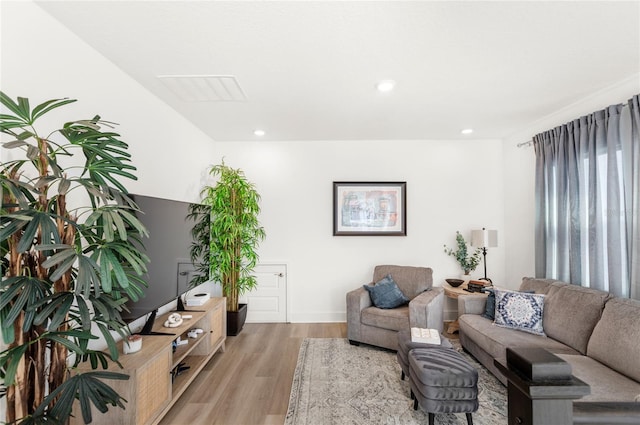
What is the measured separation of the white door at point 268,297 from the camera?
398 centimetres

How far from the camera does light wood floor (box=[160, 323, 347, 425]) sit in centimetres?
207

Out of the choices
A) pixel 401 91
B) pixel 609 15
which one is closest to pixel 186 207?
pixel 401 91

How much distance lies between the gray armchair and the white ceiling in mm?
2034

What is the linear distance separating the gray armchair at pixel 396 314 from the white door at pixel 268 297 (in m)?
1.16

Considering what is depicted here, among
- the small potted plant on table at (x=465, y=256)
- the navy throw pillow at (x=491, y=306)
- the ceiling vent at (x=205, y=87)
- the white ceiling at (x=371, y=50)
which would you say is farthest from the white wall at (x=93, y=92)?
the small potted plant on table at (x=465, y=256)

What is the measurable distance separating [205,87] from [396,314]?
9.65 feet

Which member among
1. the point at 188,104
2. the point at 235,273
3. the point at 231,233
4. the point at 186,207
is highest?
the point at 188,104

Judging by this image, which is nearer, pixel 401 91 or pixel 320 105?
pixel 401 91

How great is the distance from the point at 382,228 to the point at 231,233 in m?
2.07

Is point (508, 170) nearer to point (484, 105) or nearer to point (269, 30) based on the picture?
point (484, 105)

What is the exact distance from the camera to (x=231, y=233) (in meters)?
3.35

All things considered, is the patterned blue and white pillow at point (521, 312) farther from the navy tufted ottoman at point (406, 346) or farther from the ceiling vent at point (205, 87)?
the ceiling vent at point (205, 87)

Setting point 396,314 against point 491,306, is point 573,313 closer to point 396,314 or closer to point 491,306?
point 491,306

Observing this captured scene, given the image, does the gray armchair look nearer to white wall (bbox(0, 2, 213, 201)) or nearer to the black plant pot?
the black plant pot
